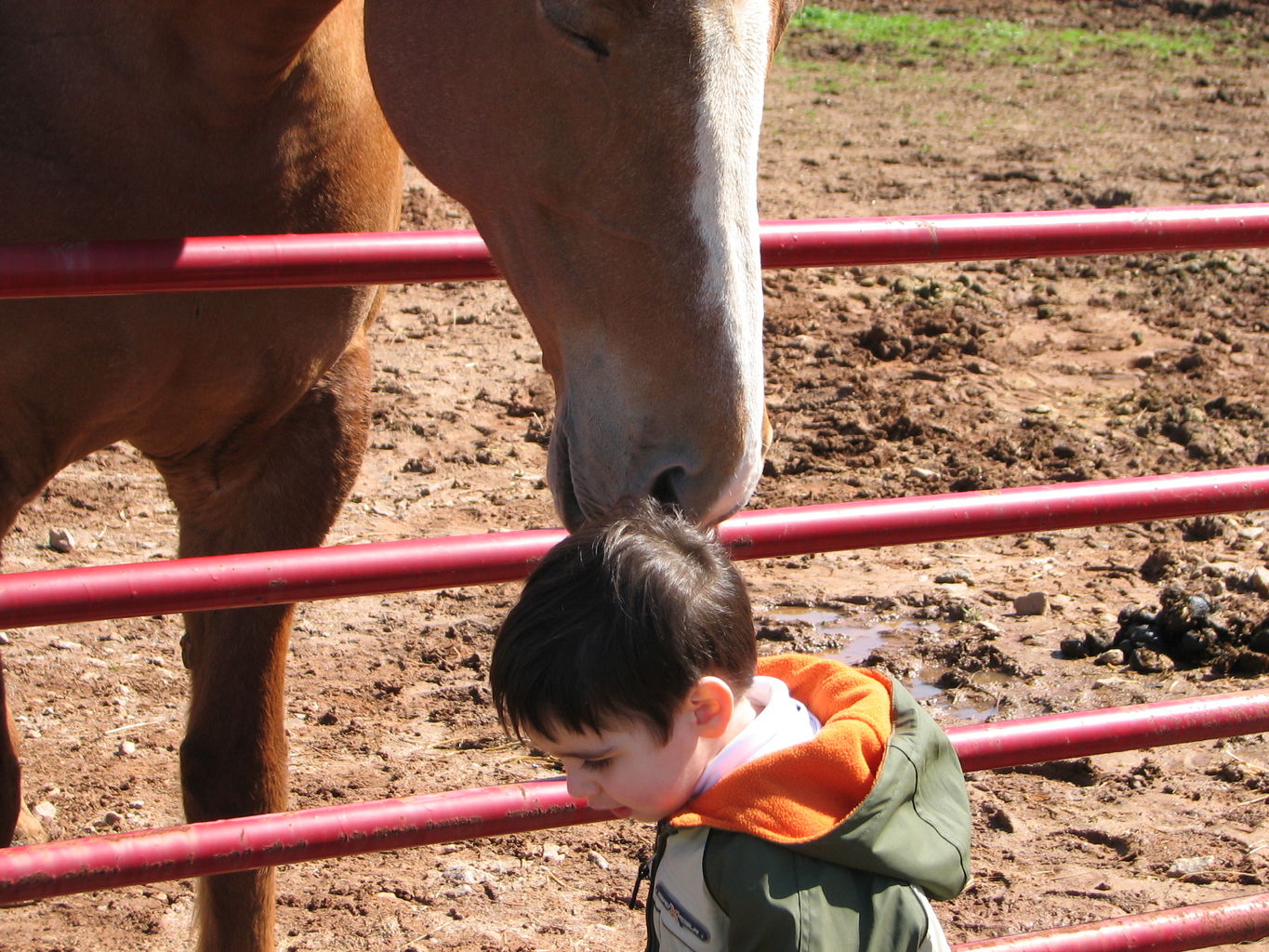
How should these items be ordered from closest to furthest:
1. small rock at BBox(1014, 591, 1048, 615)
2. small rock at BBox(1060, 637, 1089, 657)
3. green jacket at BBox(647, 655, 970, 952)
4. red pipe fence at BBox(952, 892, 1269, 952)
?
1. green jacket at BBox(647, 655, 970, 952)
2. red pipe fence at BBox(952, 892, 1269, 952)
3. small rock at BBox(1060, 637, 1089, 657)
4. small rock at BBox(1014, 591, 1048, 615)

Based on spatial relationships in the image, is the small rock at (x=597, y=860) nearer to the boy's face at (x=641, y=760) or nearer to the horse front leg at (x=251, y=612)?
the horse front leg at (x=251, y=612)

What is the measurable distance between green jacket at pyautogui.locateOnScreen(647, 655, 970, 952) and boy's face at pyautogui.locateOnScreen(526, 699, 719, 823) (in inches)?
1.1

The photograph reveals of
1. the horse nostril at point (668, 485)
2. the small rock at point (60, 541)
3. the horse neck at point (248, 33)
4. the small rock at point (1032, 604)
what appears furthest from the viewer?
the small rock at point (60, 541)

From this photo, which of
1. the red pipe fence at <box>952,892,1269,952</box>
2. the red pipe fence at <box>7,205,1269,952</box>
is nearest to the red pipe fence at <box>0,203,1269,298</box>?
the red pipe fence at <box>7,205,1269,952</box>

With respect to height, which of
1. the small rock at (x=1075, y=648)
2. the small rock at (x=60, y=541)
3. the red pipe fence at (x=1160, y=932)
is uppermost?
the red pipe fence at (x=1160, y=932)

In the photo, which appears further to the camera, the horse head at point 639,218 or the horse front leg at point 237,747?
the horse front leg at point 237,747

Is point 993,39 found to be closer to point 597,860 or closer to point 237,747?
point 597,860

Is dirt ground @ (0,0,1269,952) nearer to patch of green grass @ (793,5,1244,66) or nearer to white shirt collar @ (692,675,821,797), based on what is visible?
white shirt collar @ (692,675,821,797)

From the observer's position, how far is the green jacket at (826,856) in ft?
3.97

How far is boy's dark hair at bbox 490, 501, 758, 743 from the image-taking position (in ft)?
3.98

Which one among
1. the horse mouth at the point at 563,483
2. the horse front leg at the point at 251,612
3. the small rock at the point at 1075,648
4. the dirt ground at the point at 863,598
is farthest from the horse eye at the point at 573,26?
the small rock at the point at 1075,648

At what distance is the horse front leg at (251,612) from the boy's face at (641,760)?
122cm

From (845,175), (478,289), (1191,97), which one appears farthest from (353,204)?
(1191,97)

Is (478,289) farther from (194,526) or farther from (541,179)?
(541,179)
